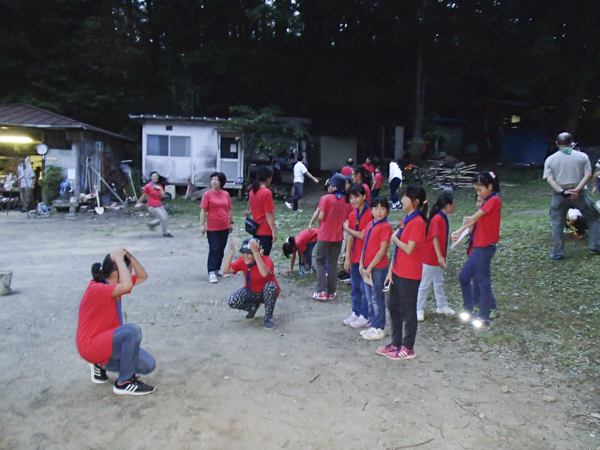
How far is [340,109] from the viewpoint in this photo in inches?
995

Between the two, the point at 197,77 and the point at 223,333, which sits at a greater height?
the point at 197,77

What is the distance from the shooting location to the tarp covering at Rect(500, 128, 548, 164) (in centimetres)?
2366

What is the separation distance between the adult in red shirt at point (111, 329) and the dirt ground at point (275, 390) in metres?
0.22

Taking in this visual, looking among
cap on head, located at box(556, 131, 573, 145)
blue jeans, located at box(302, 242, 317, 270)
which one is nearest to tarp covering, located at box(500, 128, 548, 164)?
cap on head, located at box(556, 131, 573, 145)

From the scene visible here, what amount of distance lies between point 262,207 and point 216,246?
4.08 feet

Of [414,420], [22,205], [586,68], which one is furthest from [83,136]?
[586,68]

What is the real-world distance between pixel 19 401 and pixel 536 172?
21369 mm

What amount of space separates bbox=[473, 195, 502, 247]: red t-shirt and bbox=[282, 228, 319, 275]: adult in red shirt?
2.64 metres

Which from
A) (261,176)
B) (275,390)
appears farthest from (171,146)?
(275,390)

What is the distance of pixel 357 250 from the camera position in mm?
5145

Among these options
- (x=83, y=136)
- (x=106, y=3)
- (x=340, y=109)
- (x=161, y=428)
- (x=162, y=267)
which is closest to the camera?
(x=161, y=428)

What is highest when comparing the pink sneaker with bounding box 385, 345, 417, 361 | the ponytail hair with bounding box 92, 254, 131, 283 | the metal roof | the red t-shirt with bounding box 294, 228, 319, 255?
the metal roof

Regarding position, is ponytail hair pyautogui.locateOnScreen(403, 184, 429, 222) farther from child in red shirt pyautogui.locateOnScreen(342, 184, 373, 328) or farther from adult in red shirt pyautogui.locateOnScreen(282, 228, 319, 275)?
adult in red shirt pyautogui.locateOnScreen(282, 228, 319, 275)

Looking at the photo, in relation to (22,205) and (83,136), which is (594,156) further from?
(22,205)
